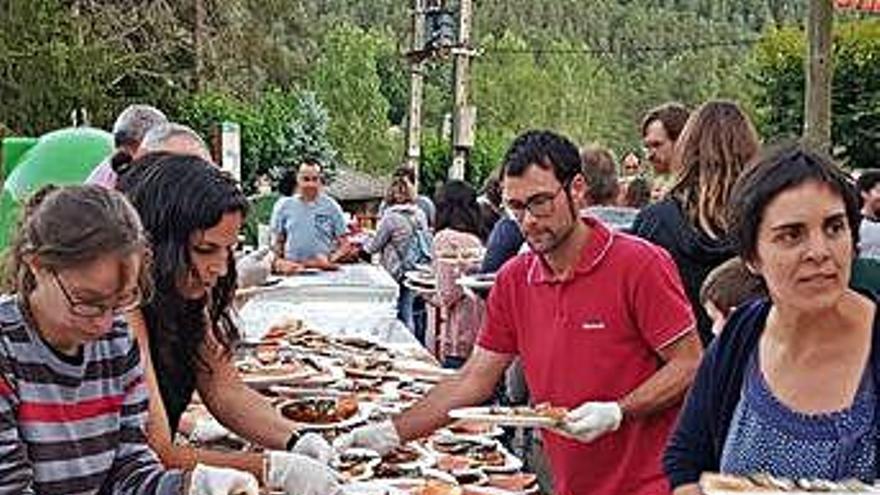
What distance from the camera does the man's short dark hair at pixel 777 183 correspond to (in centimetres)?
189

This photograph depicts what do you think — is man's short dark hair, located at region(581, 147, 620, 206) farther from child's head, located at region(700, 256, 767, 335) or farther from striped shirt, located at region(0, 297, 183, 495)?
striped shirt, located at region(0, 297, 183, 495)

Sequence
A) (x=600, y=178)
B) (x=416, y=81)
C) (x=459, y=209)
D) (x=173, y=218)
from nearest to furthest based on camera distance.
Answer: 1. (x=173, y=218)
2. (x=600, y=178)
3. (x=459, y=209)
4. (x=416, y=81)

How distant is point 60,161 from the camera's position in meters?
5.27

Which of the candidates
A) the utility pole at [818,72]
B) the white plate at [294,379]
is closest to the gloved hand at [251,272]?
the white plate at [294,379]

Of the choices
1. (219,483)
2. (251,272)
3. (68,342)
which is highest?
(68,342)

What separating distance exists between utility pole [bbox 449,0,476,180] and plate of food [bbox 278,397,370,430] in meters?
14.8

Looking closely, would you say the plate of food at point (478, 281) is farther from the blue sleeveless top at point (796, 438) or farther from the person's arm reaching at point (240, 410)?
the blue sleeveless top at point (796, 438)

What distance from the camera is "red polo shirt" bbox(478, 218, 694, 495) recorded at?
282 cm

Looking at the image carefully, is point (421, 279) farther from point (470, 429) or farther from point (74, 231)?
point (74, 231)

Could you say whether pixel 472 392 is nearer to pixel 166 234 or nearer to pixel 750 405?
pixel 166 234

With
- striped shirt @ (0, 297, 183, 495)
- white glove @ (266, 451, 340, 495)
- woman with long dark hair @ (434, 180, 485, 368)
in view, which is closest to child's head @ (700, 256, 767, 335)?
white glove @ (266, 451, 340, 495)

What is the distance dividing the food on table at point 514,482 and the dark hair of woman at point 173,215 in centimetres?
81

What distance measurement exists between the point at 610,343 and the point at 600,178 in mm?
2841

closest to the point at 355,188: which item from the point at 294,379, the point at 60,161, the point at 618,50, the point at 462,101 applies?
the point at 462,101
